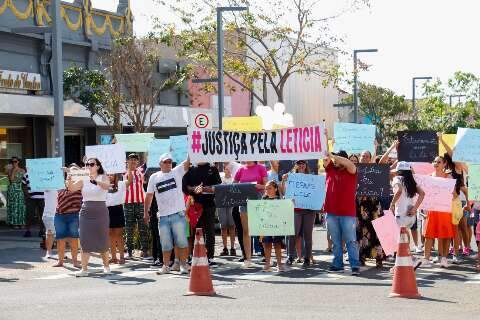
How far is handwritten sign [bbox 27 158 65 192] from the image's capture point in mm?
17031

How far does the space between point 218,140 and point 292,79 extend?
37.5 metres

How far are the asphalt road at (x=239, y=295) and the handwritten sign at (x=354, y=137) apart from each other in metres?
2.72

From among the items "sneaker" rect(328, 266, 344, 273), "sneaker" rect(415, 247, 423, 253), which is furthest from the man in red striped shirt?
"sneaker" rect(415, 247, 423, 253)

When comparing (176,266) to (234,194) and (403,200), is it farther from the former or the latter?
(403,200)

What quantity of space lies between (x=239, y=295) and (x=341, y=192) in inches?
112

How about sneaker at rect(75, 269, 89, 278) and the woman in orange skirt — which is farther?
the woman in orange skirt

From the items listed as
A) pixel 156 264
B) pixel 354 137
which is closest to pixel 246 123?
pixel 354 137

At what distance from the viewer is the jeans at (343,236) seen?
1405 cm

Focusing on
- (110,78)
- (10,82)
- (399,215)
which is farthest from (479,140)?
(110,78)

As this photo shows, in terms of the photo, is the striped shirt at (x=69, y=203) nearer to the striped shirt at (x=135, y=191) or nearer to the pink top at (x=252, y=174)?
the striped shirt at (x=135, y=191)

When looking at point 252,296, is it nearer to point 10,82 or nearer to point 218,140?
point 218,140

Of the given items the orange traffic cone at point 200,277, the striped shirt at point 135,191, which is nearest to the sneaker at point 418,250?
the striped shirt at point 135,191

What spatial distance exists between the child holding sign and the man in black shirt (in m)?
0.84

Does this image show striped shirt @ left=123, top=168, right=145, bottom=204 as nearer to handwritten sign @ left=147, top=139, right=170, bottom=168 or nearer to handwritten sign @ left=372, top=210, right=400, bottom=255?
handwritten sign @ left=147, top=139, right=170, bottom=168
